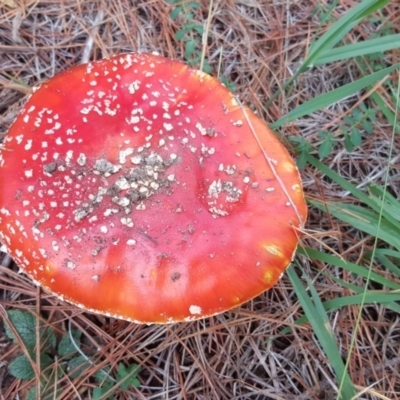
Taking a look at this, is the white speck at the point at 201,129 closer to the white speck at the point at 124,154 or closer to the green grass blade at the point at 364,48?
the white speck at the point at 124,154

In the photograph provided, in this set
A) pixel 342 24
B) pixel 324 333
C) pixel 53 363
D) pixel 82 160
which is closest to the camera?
pixel 82 160

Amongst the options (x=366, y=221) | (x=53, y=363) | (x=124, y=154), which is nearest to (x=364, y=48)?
(x=366, y=221)

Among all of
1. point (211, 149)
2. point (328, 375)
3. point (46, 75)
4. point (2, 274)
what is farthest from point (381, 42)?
point (2, 274)

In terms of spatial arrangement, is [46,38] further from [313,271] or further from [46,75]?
[313,271]

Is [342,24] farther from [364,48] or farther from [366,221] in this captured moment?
[366,221]

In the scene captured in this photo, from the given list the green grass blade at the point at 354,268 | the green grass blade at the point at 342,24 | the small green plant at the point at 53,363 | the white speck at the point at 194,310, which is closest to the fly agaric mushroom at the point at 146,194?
the white speck at the point at 194,310

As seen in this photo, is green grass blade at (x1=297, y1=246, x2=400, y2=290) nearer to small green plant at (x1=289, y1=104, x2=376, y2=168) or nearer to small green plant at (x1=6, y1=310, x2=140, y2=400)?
small green plant at (x1=289, y1=104, x2=376, y2=168)

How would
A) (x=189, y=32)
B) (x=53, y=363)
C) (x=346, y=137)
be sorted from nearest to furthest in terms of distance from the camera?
(x=53, y=363)
(x=346, y=137)
(x=189, y=32)
